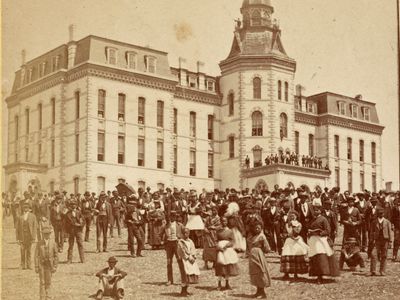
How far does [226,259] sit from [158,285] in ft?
4.28

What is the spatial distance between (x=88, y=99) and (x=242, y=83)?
921cm

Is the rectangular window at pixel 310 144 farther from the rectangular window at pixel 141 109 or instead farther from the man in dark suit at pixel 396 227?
the man in dark suit at pixel 396 227

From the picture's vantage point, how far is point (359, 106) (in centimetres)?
3966

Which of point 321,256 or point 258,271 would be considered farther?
point 321,256

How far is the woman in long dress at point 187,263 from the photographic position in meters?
12.1

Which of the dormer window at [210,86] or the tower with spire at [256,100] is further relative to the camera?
the dormer window at [210,86]

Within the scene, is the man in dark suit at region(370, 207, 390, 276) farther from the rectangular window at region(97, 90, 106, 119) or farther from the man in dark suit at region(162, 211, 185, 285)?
the rectangular window at region(97, 90, 106, 119)

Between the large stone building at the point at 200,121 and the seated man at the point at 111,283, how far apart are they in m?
9.26

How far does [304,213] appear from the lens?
14.8 m

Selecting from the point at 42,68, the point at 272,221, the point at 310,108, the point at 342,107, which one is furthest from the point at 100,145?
the point at 342,107

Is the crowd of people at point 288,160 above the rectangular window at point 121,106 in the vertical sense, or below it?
below

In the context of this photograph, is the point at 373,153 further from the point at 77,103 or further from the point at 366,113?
the point at 77,103

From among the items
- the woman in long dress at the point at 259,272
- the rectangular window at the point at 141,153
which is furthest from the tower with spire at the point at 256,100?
the woman in long dress at the point at 259,272

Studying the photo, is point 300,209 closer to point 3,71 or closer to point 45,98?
point 3,71
